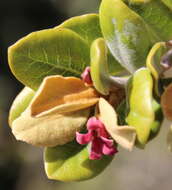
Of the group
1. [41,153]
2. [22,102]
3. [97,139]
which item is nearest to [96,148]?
[97,139]

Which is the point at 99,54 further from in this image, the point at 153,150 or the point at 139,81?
the point at 153,150

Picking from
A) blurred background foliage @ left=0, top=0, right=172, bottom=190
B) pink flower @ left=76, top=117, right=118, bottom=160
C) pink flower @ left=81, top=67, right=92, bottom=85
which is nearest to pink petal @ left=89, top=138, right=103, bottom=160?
pink flower @ left=76, top=117, right=118, bottom=160

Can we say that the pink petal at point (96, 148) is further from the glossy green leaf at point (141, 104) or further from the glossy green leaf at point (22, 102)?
the glossy green leaf at point (22, 102)

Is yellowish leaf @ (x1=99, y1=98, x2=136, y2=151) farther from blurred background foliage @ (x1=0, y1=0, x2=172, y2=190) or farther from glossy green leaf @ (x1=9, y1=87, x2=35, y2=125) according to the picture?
blurred background foliage @ (x1=0, y1=0, x2=172, y2=190)

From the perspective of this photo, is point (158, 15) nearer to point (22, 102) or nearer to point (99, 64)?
point (99, 64)

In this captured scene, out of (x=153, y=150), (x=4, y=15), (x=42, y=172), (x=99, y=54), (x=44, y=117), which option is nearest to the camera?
(x=99, y=54)

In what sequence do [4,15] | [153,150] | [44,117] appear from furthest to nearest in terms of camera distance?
[4,15] → [153,150] → [44,117]

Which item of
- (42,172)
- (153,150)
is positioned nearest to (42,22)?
(42,172)
